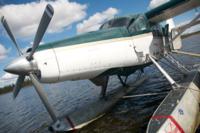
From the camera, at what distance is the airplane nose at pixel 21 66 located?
22.1 ft

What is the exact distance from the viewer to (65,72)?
7.21 meters

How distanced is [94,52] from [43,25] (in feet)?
5.96

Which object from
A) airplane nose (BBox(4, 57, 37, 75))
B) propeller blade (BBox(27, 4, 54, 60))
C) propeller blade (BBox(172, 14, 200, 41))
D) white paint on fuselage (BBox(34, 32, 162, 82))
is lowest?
propeller blade (BBox(172, 14, 200, 41))

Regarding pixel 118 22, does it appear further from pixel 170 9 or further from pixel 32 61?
pixel 32 61

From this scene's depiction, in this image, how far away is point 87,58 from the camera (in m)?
7.61

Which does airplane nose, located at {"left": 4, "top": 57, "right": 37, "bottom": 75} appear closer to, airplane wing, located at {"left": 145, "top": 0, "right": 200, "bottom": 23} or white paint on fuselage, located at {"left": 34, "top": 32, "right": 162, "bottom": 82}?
white paint on fuselage, located at {"left": 34, "top": 32, "right": 162, "bottom": 82}

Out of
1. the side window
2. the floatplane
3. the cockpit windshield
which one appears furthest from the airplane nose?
the side window

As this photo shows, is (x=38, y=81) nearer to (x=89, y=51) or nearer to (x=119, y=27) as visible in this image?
(x=89, y=51)

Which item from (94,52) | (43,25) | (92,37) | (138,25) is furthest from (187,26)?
(43,25)

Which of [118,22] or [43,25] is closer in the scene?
[43,25]

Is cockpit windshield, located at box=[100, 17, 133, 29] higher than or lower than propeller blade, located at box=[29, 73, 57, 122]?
higher

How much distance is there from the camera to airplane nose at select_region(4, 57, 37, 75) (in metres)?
6.75

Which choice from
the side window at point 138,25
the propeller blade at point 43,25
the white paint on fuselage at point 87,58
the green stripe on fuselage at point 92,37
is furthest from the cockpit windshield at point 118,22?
the propeller blade at point 43,25

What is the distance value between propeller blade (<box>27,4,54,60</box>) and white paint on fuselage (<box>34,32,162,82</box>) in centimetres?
21
